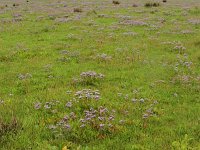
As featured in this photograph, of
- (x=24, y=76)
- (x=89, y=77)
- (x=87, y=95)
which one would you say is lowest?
(x=24, y=76)

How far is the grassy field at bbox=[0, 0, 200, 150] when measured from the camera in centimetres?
940

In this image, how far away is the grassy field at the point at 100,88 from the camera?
9.40 m

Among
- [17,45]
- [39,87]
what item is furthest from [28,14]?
[39,87]

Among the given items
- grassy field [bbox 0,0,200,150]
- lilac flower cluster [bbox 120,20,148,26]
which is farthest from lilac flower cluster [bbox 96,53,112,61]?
lilac flower cluster [bbox 120,20,148,26]

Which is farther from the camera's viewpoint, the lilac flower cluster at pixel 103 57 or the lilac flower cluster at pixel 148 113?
the lilac flower cluster at pixel 103 57

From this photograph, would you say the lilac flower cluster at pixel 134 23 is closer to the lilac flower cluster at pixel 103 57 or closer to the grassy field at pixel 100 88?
the grassy field at pixel 100 88

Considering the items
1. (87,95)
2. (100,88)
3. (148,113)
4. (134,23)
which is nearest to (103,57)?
(100,88)

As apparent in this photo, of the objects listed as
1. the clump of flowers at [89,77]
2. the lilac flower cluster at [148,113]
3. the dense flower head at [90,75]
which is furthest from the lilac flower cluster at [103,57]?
the lilac flower cluster at [148,113]

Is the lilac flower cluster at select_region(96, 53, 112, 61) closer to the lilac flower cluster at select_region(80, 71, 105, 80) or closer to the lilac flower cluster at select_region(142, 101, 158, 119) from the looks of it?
the lilac flower cluster at select_region(80, 71, 105, 80)

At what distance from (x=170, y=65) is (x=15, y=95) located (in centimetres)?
788

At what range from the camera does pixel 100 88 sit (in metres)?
13.8

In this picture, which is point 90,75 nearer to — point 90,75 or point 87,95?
point 90,75

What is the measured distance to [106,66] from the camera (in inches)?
674

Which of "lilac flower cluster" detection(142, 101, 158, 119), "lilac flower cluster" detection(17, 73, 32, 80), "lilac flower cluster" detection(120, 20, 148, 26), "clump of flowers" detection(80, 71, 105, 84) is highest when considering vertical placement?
"lilac flower cluster" detection(120, 20, 148, 26)
